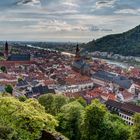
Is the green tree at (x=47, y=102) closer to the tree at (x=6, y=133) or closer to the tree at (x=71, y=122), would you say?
the tree at (x=71, y=122)

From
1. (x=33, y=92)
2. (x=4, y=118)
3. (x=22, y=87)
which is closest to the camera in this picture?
(x=4, y=118)

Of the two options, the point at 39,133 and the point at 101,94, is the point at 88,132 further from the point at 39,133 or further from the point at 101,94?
the point at 101,94

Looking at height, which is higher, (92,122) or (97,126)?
(92,122)

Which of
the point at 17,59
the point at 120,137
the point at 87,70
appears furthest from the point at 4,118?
the point at 17,59

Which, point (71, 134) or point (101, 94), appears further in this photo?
point (101, 94)

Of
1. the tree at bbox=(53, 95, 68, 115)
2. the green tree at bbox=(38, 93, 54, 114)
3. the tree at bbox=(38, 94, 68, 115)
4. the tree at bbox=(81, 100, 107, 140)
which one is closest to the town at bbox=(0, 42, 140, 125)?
the tree at bbox=(53, 95, 68, 115)

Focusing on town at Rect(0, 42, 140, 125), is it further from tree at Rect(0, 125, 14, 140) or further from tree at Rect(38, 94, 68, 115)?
tree at Rect(0, 125, 14, 140)

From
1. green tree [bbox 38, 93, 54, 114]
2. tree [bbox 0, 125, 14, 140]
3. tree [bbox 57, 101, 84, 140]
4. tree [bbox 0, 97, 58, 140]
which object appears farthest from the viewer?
green tree [bbox 38, 93, 54, 114]

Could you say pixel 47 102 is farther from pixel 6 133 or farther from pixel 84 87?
pixel 84 87

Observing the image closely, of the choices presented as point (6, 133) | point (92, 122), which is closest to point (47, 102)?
point (92, 122)
